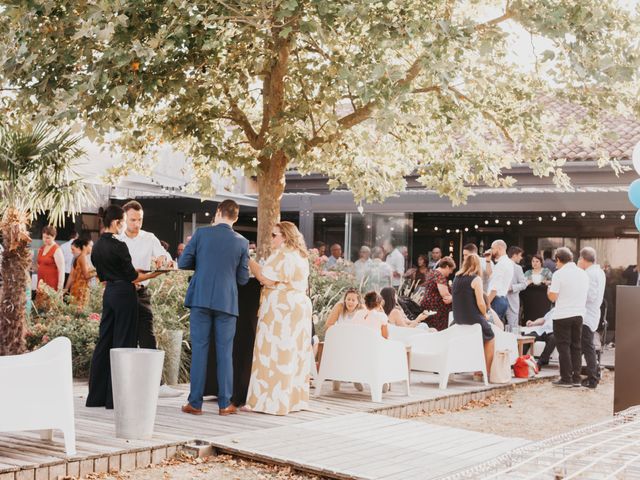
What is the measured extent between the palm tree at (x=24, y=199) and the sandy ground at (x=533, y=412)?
429cm

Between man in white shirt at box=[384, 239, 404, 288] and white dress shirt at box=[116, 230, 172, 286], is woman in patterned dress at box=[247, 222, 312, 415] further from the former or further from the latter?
man in white shirt at box=[384, 239, 404, 288]

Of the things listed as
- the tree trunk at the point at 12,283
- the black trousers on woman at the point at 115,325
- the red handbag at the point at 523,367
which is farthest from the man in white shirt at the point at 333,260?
the black trousers on woman at the point at 115,325

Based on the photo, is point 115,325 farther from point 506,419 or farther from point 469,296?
point 469,296

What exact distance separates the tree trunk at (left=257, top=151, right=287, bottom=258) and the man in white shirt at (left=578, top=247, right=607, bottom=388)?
458 centimetres

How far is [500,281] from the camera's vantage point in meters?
12.8

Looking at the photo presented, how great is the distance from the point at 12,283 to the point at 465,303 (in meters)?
4.98

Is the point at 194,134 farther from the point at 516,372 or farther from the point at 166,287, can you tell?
the point at 516,372

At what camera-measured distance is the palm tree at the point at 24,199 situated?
9570 mm

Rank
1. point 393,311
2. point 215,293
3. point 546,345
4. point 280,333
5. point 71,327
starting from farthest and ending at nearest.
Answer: point 546,345, point 393,311, point 71,327, point 280,333, point 215,293

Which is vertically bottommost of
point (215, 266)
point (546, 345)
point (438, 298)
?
point (546, 345)

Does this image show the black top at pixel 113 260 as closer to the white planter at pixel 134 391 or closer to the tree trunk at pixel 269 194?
the white planter at pixel 134 391

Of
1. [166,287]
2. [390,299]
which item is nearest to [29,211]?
[166,287]

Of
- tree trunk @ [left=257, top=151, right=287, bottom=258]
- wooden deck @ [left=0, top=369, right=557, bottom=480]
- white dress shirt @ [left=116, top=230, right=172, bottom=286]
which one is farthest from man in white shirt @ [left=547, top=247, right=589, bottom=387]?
white dress shirt @ [left=116, top=230, right=172, bottom=286]

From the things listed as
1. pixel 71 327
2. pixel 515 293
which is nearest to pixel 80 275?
pixel 71 327
